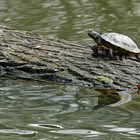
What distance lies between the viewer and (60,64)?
5641 mm

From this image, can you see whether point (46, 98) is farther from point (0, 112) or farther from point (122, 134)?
point (122, 134)

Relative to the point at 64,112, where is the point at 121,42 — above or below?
above

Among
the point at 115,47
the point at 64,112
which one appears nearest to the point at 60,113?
the point at 64,112

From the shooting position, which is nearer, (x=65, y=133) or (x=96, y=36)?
(x=65, y=133)

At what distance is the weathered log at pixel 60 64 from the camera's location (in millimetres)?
5402

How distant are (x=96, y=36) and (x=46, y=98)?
3.19 ft

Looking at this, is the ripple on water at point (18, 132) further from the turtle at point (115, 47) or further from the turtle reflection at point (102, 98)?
the turtle at point (115, 47)

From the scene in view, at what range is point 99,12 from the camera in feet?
30.8

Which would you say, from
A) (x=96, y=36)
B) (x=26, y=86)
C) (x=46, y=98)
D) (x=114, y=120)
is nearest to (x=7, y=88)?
(x=26, y=86)

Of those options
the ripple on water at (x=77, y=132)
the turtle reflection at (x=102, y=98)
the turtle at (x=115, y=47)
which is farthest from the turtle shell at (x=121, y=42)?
the ripple on water at (x=77, y=132)

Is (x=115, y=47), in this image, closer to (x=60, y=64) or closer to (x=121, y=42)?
(x=121, y=42)

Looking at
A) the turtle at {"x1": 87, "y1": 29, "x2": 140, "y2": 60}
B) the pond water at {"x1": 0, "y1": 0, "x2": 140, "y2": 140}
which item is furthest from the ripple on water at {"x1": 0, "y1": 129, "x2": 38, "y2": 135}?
the turtle at {"x1": 87, "y1": 29, "x2": 140, "y2": 60}

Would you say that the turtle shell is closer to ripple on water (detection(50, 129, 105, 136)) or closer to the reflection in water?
the reflection in water

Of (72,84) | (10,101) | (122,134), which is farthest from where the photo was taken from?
(72,84)
